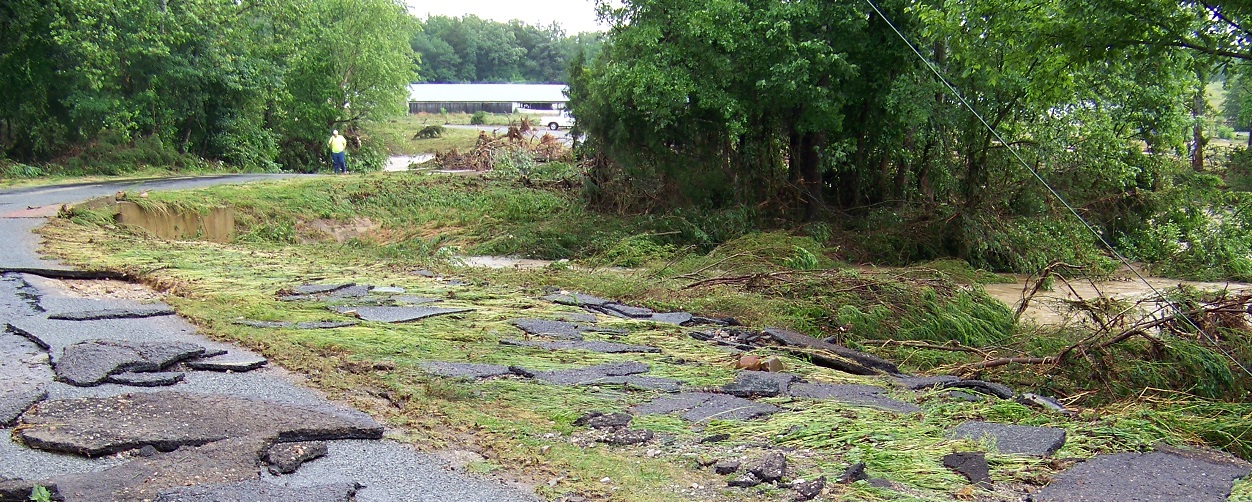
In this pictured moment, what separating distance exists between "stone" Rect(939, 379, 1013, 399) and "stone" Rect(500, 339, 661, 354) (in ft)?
7.29

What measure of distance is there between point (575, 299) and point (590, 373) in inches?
144

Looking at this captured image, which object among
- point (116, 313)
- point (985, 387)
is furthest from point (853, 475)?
point (116, 313)

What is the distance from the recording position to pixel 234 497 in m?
4.08

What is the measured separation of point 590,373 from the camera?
6.68 metres

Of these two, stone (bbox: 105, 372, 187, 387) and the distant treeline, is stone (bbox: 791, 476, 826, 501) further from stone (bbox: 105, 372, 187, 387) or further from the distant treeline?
the distant treeline

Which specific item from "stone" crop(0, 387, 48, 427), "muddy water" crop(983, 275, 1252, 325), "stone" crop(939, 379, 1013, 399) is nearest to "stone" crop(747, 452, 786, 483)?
"stone" crop(939, 379, 1013, 399)

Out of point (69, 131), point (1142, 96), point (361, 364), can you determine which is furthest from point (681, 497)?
point (69, 131)

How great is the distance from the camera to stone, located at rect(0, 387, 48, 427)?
4.96 meters

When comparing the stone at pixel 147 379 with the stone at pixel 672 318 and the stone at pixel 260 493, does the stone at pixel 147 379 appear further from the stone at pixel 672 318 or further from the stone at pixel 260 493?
the stone at pixel 672 318

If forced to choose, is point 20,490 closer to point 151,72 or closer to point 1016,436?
point 1016,436

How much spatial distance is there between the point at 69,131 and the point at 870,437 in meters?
26.3

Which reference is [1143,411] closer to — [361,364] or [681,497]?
[681,497]

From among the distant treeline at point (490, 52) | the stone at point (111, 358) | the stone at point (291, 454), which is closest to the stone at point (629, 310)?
the stone at point (111, 358)

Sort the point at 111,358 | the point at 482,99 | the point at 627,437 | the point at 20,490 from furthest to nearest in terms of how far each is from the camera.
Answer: the point at 482,99, the point at 111,358, the point at 627,437, the point at 20,490
